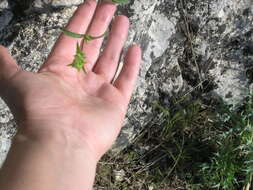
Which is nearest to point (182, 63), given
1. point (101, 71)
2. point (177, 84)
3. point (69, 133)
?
point (177, 84)

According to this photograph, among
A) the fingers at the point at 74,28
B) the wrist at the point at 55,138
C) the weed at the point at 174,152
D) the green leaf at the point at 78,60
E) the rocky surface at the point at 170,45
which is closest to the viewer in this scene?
the wrist at the point at 55,138

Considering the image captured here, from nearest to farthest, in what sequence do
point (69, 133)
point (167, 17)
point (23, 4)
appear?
point (69, 133) < point (23, 4) < point (167, 17)

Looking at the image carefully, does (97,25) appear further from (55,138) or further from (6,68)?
(55,138)

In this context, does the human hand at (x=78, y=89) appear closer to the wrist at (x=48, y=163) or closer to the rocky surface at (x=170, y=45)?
the wrist at (x=48, y=163)

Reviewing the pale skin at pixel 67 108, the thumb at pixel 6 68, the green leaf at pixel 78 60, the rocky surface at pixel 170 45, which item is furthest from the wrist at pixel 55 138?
the rocky surface at pixel 170 45

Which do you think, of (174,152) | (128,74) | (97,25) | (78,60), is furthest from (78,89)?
(174,152)

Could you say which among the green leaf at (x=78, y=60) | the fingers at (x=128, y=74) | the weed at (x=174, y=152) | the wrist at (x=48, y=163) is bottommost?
the weed at (x=174, y=152)

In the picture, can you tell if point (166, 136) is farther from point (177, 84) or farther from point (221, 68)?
point (221, 68)
